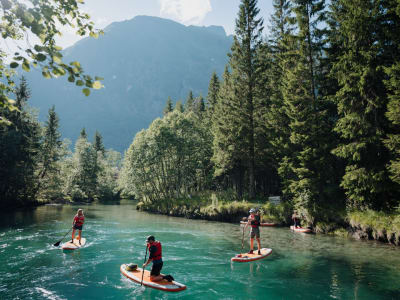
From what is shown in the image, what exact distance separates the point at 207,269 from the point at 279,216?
15.9 meters

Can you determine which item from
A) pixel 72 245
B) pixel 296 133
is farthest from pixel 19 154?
pixel 296 133

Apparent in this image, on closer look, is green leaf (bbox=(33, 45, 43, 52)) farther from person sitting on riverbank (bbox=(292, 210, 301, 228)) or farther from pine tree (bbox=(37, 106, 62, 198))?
pine tree (bbox=(37, 106, 62, 198))

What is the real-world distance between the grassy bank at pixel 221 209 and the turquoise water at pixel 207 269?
630 cm

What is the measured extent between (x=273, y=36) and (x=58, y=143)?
4920 cm

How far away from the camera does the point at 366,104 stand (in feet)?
69.9

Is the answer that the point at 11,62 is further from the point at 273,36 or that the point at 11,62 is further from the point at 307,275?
the point at 273,36

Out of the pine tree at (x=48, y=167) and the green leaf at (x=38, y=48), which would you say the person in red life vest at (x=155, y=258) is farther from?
the pine tree at (x=48, y=167)

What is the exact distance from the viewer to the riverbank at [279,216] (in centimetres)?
1844

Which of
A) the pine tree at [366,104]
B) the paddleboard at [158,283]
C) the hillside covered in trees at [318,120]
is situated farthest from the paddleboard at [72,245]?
the pine tree at [366,104]

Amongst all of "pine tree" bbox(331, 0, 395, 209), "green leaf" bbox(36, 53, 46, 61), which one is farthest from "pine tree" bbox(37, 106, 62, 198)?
"green leaf" bbox(36, 53, 46, 61)

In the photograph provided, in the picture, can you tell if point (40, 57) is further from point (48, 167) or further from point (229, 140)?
point (48, 167)

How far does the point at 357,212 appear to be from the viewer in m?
21.0

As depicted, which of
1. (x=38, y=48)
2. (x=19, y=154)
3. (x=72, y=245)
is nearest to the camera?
(x=38, y=48)

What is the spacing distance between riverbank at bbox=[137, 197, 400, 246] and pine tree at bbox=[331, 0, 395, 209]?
1554 millimetres
